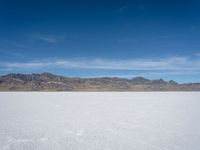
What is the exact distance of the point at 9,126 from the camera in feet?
38.7

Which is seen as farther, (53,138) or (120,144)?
(53,138)

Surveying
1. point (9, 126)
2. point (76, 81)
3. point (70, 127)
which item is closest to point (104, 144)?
point (70, 127)

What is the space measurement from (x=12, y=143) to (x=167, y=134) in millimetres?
6314

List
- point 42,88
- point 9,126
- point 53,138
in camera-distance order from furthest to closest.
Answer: point 42,88 → point 9,126 → point 53,138

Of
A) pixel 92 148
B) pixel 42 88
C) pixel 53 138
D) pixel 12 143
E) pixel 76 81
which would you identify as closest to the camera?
pixel 92 148

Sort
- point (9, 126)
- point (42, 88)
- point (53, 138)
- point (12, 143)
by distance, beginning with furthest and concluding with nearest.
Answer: point (42, 88), point (9, 126), point (53, 138), point (12, 143)

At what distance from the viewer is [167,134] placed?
9.92 m

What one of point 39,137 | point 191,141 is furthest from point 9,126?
point 191,141

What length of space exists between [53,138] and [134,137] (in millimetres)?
3341

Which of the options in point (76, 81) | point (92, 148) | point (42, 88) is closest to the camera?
point (92, 148)

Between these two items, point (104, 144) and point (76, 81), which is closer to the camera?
point (104, 144)

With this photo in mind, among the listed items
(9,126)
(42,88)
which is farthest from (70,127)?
(42,88)

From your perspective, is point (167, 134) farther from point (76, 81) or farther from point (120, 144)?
point (76, 81)

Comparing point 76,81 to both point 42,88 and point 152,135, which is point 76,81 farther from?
point 152,135
